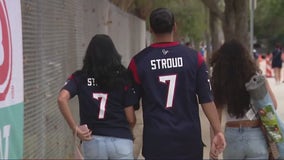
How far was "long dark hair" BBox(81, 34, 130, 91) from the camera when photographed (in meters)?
5.04

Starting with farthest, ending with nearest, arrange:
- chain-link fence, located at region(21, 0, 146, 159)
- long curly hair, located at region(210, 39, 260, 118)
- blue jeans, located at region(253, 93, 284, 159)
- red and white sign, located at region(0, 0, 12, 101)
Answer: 1. chain-link fence, located at region(21, 0, 146, 159)
2. long curly hair, located at region(210, 39, 260, 118)
3. blue jeans, located at region(253, 93, 284, 159)
4. red and white sign, located at region(0, 0, 12, 101)

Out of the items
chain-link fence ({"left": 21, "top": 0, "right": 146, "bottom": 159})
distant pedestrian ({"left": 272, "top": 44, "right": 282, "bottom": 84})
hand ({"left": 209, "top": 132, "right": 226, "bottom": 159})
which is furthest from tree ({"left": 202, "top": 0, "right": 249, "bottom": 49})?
distant pedestrian ({"left": 272, "top": 44, "right": 282, "bottom": 84})

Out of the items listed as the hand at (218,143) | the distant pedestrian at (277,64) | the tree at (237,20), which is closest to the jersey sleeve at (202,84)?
the hand at (218,143)

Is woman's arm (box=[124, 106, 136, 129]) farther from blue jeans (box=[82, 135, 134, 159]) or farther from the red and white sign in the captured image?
the red and white sign

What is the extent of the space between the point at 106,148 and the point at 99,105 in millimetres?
367

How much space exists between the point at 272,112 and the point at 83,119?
1643mm

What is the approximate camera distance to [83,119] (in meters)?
5.19

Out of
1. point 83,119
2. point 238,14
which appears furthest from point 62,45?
point 238,14

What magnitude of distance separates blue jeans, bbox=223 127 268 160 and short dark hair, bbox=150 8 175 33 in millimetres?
1427

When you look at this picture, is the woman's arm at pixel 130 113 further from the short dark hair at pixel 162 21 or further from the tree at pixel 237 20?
the tree at pixel 237 20

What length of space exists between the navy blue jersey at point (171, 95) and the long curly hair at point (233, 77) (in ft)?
3.29

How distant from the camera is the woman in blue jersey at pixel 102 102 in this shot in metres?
5.04

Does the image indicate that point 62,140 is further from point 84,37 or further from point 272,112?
point 272,112

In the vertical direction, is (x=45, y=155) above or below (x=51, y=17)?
below
